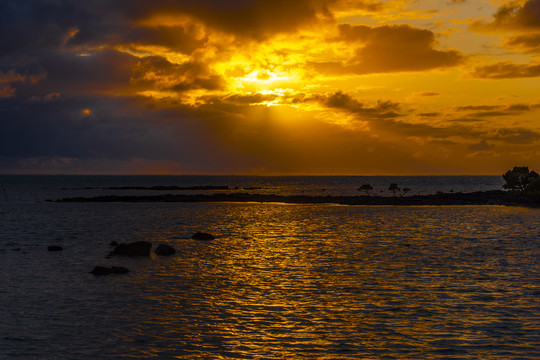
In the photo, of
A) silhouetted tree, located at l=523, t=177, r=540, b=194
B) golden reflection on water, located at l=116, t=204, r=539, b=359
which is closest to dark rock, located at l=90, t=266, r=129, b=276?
golden reflection on water, located at l=116, t=204, r=539, b=359

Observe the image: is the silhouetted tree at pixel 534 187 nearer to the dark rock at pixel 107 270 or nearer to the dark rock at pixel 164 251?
the dark rock at pixel 164 251

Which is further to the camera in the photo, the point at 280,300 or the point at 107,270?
the point at 107,270

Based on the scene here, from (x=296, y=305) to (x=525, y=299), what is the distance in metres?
10.7

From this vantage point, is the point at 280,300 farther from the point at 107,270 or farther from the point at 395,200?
the point at 395,200

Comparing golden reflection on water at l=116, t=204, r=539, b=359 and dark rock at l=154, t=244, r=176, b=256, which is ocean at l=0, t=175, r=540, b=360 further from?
dark rock at l=154, t=244, r=176, b=256

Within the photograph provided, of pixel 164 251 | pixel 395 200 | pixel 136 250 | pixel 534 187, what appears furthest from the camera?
pixel 395 200

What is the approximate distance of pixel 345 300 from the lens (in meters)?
23.4

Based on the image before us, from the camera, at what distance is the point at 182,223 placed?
68.4m

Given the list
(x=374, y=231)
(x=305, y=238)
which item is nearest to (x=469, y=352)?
(x=305, y=238)

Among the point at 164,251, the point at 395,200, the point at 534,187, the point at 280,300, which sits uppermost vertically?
the point at 534,187

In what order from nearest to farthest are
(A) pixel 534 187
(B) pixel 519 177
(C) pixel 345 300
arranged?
1. (C) pixel 345 300
2. (A) pixel 534 187
3. (B) pixel 519 177

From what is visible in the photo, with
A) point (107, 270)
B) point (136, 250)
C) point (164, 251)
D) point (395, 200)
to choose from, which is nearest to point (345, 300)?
point (107, 270)

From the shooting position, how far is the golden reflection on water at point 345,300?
1717cm

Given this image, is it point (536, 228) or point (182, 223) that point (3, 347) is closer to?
point (182, 223)
